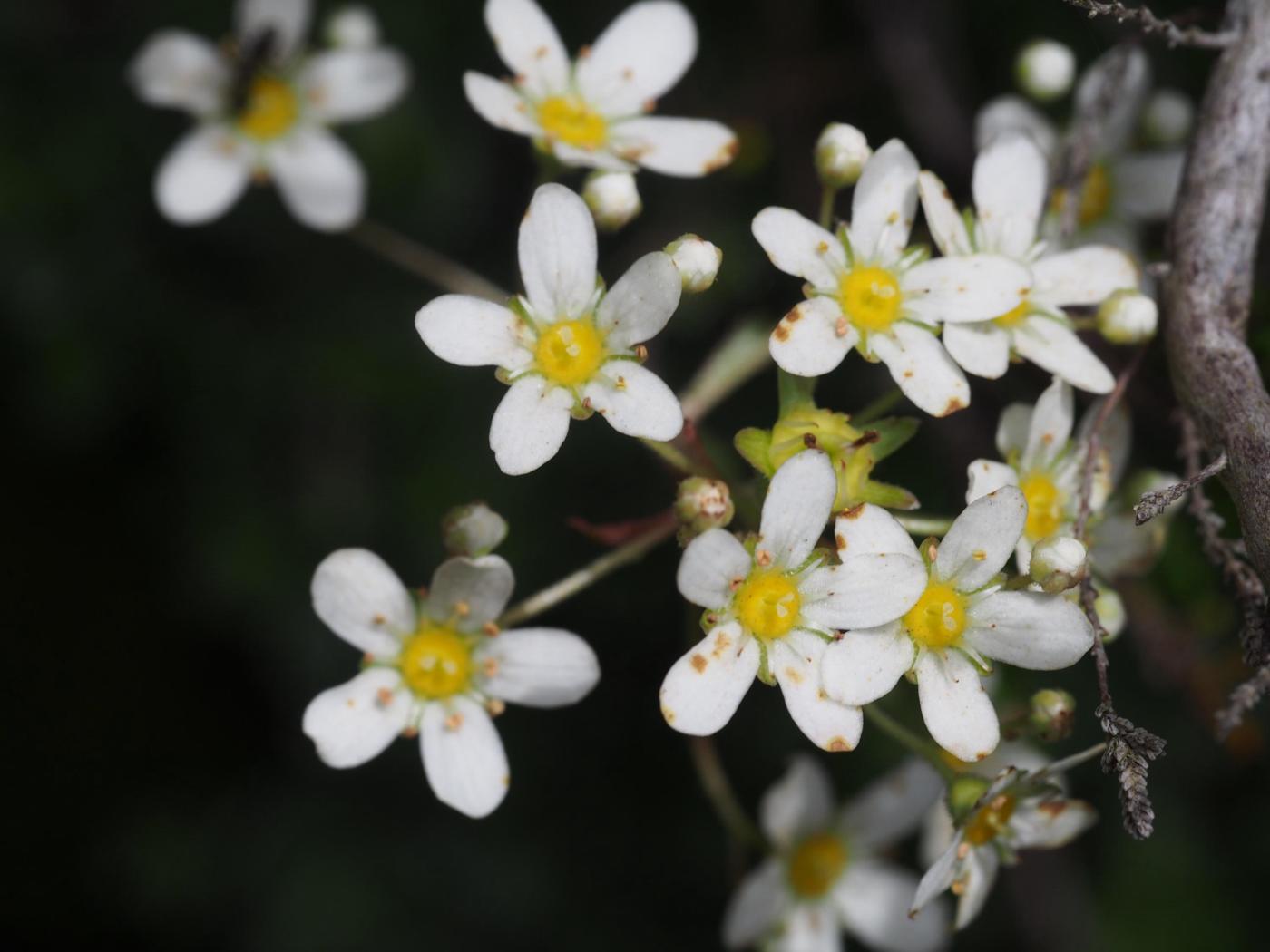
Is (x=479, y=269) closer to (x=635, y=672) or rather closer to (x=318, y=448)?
(x=318, y=448)

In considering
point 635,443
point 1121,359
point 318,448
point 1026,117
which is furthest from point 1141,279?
point 318,448

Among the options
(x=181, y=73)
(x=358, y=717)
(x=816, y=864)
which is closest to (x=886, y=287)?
(x=358, y=717)

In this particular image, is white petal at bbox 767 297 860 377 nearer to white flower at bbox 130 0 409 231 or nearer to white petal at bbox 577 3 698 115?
white petal at bbox 577 3 698 115

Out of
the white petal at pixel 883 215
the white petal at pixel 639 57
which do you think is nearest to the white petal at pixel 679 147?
the white petal at pixel 639 57

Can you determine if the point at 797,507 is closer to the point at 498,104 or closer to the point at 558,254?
the point at 558,254

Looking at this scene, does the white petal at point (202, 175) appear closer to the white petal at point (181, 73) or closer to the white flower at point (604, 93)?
the white petal at point (181, 73)

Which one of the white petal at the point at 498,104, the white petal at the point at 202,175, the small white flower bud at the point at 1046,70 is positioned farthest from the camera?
the white petal at the point at 202,175

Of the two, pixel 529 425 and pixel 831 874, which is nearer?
pixel 529 425
